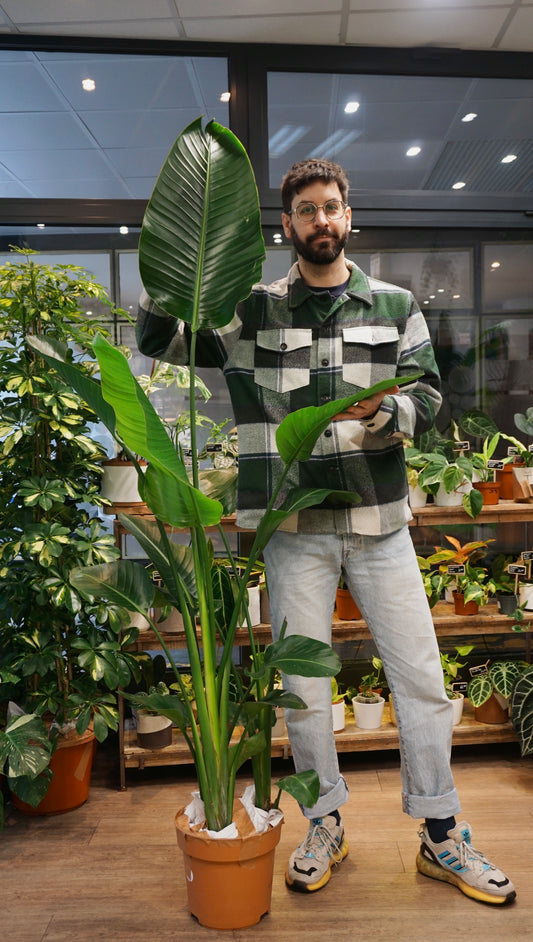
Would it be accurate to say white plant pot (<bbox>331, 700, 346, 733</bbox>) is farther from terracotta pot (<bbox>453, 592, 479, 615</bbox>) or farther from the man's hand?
the man's hand

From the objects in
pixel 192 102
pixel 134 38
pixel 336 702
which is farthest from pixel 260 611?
pixel 134 38

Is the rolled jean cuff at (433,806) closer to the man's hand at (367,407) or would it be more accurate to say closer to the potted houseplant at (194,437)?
the potted houseplant at (194,437)

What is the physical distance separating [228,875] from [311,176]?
1.67 meters

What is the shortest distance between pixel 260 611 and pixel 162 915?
1.13 metres

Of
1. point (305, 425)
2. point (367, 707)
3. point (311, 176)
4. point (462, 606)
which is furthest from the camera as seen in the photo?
point (462, 606)

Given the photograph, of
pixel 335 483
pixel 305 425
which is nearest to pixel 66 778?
pixel 335 483

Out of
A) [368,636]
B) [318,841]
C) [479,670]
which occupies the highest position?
[368,636]

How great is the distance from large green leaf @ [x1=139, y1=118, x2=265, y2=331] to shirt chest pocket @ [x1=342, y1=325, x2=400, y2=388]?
0.37 metres

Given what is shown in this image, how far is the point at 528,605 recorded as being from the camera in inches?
113

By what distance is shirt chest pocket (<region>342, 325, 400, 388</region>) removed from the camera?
6.59 ft

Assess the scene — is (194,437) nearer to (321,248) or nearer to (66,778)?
(321,248)

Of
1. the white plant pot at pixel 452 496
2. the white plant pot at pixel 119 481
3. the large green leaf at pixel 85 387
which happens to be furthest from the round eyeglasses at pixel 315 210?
the white plant pot at pixel 452 496

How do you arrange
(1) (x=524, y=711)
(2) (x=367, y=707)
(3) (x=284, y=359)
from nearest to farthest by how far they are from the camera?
(3) (x=284, y=359)
(1) (x=524, y=711)
(2) (x=367, y=707)

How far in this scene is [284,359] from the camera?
2.03 metres
